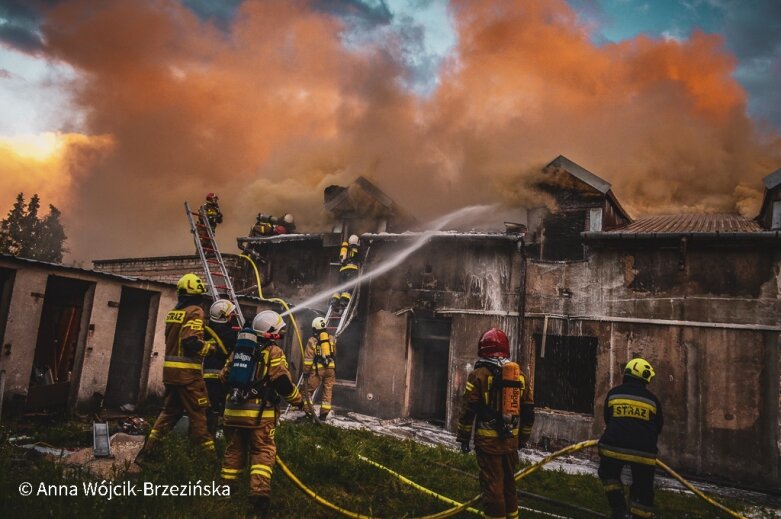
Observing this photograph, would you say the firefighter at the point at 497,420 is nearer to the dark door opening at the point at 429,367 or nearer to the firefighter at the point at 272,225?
the dark door opening at the point at 429,367

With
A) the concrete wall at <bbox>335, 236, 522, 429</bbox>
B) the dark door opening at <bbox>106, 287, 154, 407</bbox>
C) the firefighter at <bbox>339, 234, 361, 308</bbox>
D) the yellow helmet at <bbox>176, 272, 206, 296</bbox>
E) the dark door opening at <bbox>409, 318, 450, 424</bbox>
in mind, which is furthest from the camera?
the firefighter at <bbox>339, 234, 361, 308</bbox>

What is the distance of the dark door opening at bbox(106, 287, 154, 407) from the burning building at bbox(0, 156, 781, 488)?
0.24 meters

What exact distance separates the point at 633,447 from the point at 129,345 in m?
9.77

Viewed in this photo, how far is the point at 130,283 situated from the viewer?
910 centimetres

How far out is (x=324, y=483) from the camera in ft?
18.0

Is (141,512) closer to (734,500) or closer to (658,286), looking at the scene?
(734,500)

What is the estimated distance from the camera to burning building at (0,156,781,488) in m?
8.80

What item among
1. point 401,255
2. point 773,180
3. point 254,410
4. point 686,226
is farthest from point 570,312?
point 254,410

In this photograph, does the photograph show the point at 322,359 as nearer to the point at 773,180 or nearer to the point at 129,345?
the point at 129,345

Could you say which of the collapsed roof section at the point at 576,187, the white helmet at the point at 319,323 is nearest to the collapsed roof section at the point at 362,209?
the white helmet at the point at 319,323

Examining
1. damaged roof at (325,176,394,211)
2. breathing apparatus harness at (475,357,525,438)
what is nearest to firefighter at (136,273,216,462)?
breathing apparatus harness at (475,357,525,438)

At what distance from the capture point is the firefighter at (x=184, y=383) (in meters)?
5.39

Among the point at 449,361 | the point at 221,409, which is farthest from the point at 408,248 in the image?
the point at 221,409

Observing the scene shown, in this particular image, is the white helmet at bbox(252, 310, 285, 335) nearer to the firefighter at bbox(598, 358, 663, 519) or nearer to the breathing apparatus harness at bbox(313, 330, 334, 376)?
the firefighter at bbox(598, 358, 663, 519)
